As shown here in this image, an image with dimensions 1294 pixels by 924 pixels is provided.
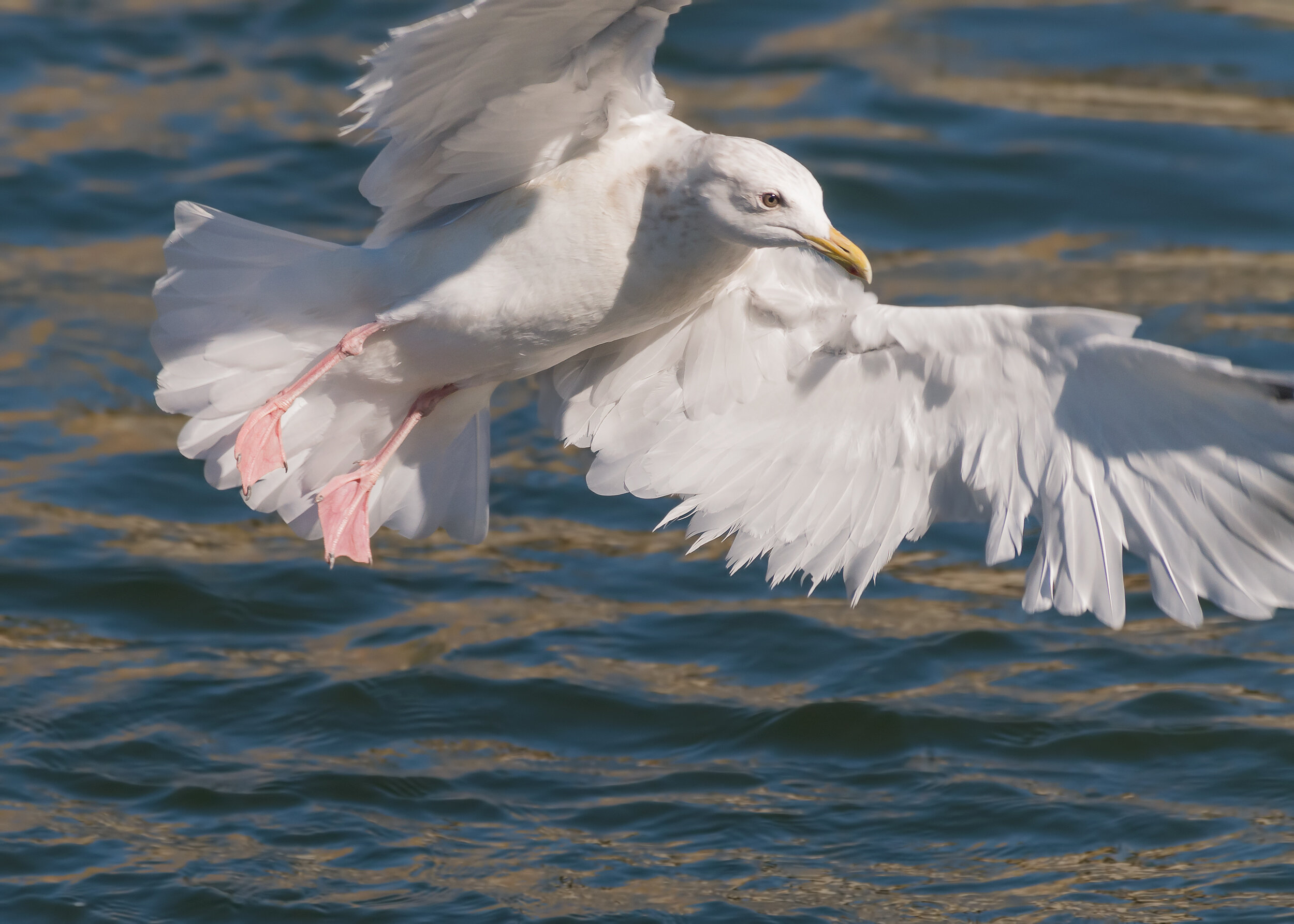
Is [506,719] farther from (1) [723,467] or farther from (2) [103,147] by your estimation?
(2) [103,147]

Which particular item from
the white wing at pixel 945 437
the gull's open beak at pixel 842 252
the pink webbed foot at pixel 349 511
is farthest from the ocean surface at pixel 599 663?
the gull's open beak at pixel 842 252

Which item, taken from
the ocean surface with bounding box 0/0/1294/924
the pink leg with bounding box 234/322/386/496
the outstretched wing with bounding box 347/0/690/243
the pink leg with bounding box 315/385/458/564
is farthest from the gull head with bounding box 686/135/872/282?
the ocean surface with bounding box 0/0/1294/924

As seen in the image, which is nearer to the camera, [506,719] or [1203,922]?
[1203,922]

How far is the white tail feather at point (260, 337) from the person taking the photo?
18.9ft

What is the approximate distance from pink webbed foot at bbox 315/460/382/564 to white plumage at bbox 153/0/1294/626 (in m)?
0.01

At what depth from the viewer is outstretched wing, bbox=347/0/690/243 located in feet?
16.0

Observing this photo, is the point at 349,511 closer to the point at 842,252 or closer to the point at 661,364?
the point at 661,364

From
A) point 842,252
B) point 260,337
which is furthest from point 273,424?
point 842,252

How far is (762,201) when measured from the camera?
5168mm

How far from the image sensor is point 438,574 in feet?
26.2

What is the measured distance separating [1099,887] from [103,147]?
23.7 feet

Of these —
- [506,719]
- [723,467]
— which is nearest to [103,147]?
[506,719]

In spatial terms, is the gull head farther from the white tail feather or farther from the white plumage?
the white tail feather

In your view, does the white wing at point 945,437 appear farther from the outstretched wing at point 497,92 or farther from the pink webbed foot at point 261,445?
the pink webbed foot at point 261,445
